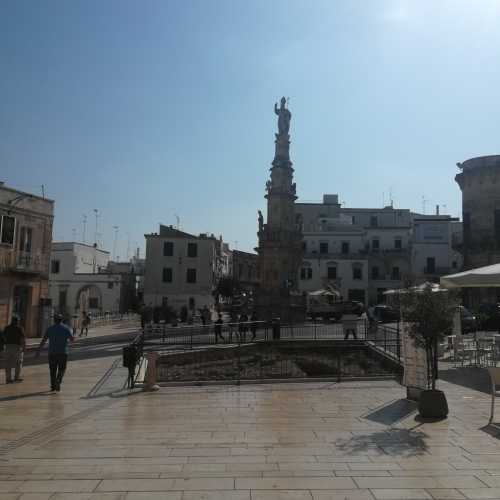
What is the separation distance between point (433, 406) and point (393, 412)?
2.58 feet

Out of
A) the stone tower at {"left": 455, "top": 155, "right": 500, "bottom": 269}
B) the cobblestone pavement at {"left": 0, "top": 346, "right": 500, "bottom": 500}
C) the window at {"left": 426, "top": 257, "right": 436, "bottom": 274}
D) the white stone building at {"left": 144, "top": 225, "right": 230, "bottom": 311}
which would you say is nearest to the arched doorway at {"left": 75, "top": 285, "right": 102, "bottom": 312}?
the white stone building at {"left": 144, "top": 225, "right": 230, "bottom": 311}

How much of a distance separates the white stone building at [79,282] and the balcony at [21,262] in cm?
2696

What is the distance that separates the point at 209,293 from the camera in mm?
54656

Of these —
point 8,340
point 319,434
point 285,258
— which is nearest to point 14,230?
point 8,340

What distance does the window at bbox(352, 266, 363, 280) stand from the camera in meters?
59.5

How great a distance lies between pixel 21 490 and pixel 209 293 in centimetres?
4952

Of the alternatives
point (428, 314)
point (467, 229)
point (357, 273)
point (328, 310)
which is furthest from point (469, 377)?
point (357, 273)

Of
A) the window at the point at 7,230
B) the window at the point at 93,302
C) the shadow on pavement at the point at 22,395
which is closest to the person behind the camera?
the shadow on pavement at the point at 22,395

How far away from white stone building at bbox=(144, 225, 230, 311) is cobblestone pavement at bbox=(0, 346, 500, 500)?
1706 inches

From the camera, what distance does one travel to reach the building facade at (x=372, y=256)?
5881 centimetres

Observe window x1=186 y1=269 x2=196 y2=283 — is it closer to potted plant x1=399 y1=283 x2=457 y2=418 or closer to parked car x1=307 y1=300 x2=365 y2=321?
parked car x1=307 y1=300 x2=365 y2=321

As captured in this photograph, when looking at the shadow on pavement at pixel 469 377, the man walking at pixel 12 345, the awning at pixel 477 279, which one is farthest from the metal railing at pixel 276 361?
the man walking at pixel 12 345

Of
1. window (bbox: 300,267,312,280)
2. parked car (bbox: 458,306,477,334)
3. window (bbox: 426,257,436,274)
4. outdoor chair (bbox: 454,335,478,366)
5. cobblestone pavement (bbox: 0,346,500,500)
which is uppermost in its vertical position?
window (bbox: 426,257,436,274)

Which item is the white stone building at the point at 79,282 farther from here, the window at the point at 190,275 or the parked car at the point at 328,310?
the parked car at the point at 328,310
